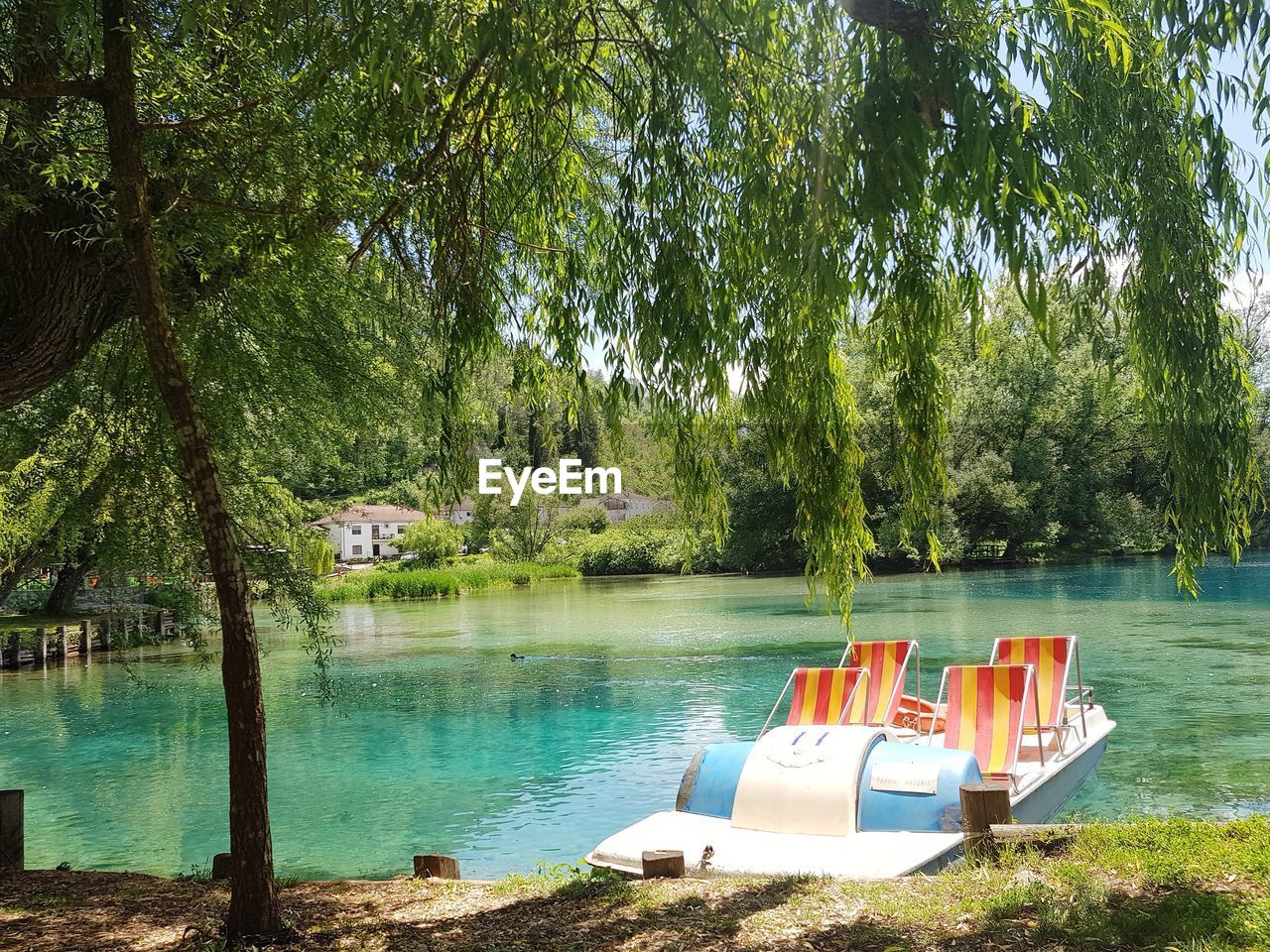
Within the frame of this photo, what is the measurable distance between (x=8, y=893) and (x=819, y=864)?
4.67m

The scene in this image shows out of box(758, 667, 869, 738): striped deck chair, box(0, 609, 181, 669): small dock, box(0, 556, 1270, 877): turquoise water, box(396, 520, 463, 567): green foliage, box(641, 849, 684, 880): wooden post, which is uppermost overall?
box(396, 520, 463, 567): green foliage

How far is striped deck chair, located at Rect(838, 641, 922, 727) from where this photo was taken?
9.95 m

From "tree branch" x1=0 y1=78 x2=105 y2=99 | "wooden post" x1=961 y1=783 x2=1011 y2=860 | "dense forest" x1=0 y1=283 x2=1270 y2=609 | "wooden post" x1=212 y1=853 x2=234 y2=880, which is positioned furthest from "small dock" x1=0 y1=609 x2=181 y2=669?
"wooden post" x1=961 y1=783 x2=1011 y2=860

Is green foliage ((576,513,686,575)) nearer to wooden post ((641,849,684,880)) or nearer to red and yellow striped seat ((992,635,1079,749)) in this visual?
red and yellow striped seat ((992,635,1079,749))

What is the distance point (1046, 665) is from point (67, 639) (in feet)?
81.4

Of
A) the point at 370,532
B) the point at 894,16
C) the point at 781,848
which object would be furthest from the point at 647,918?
the point at 370,532

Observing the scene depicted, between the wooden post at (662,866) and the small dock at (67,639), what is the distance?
20221 millimetres

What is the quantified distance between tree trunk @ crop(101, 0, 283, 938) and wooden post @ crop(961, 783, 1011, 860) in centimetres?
353

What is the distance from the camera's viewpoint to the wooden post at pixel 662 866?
5.64 m

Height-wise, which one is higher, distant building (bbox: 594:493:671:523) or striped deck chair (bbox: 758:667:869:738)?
distant building (bbox: 594:493:671:523)

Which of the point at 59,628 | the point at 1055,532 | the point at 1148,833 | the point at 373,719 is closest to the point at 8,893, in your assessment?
the point at 1148,833

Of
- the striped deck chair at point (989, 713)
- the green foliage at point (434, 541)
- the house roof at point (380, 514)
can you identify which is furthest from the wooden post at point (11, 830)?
the house roof at point (380, 514)

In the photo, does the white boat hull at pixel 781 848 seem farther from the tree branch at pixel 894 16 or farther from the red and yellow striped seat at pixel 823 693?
the tree branch at pixel 894 16

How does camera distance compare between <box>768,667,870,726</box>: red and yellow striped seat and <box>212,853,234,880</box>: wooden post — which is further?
<box>768,667,870,726</box>: red and yellow striped seat
